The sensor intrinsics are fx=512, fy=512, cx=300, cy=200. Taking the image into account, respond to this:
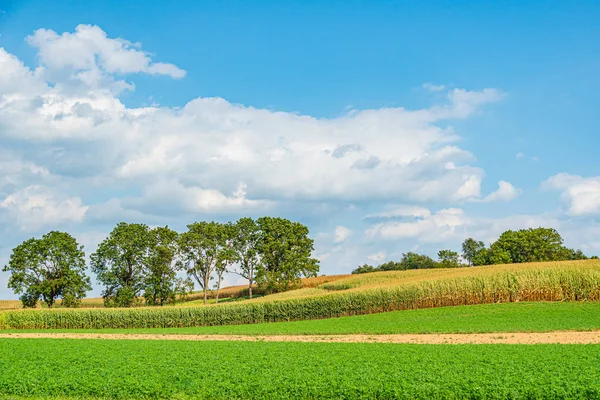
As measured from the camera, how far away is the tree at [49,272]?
69.4 metres

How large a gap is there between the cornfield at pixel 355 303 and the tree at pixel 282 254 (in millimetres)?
26039

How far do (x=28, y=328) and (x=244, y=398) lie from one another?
51480mm

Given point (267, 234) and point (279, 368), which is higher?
point (267, 234)

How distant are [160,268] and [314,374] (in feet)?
210

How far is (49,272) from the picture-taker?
71.6m

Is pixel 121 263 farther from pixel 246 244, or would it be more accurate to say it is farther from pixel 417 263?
pixel 417 263

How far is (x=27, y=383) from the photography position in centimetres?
1875

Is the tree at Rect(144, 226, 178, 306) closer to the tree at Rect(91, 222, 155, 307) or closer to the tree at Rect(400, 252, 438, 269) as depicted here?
the tree at Rect(91, 222, 155, 307)

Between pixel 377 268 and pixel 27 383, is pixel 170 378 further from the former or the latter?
pixel 377 268

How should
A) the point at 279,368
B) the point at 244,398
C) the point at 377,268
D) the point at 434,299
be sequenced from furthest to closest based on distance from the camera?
the point at 377,268 < the point at 434,299 < the point at 279,368 < the point at 244,398

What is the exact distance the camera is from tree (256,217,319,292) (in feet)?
276

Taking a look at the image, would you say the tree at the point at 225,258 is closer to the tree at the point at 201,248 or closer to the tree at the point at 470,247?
the tree at the point at 201,248

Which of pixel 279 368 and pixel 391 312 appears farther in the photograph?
pixel 391 312

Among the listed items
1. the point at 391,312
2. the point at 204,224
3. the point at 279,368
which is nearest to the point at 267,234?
the point at 204,224
